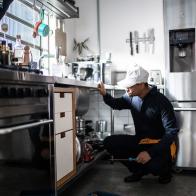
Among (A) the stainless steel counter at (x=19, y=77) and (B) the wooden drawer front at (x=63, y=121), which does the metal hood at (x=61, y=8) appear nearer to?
(B) the wooden drawer front at (x=63, y=121)

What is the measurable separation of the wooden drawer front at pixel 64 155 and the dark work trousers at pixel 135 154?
2.31ft

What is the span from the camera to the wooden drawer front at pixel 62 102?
1.89 meters

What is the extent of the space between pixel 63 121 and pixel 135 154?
0.98 metres

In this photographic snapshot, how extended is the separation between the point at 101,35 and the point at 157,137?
1852 millimetres

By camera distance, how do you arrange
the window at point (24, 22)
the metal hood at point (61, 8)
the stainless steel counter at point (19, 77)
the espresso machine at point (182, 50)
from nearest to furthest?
the stainless steel counter at point (19, 77) → the window at point (24, 22) → the metal hood at point (61, 8) → the espresso machine at point (182, 50)

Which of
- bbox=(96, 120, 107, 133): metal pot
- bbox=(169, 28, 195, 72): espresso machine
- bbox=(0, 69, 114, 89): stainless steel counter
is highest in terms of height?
bbox=(169, 28, 195, 72): espresso machine

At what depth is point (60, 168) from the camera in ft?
6.37

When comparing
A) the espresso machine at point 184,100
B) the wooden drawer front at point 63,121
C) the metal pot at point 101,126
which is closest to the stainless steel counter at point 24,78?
the wooden drawer front at point 63,121

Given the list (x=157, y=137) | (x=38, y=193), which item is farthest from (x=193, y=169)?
(x=38, y=193)

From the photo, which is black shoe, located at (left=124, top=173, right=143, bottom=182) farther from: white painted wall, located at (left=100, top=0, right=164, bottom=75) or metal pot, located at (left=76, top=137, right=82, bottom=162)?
white painted wall, located at (left=100, top=0, right=164, bottom=75)

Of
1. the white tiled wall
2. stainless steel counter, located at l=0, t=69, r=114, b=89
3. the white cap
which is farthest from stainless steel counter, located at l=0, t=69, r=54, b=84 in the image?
the white tiled wall

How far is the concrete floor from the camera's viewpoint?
239 centimetres

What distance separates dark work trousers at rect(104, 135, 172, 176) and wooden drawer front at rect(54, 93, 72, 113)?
81 cm

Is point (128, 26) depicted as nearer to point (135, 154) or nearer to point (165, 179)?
point (135, 154)
